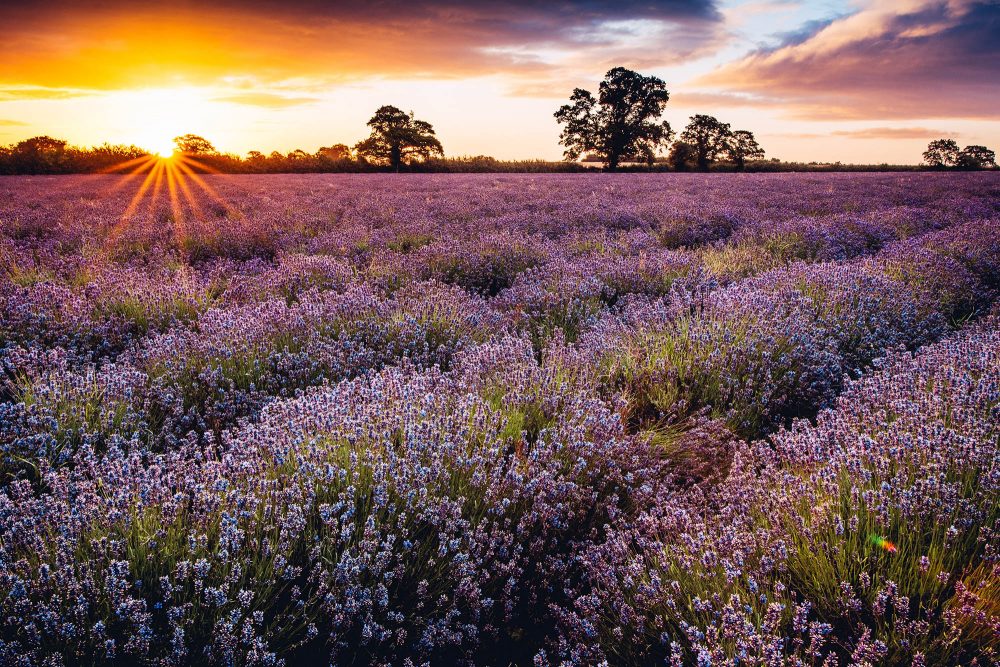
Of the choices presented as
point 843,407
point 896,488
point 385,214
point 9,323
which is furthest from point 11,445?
point 385,214

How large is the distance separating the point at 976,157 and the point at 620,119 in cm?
2876

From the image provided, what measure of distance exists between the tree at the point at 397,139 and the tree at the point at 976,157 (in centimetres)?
4118

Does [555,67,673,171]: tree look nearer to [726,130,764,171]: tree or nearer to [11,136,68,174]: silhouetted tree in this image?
[726,130,764,171]: tree

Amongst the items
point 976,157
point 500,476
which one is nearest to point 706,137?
point 976,157

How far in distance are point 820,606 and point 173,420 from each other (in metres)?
3.07

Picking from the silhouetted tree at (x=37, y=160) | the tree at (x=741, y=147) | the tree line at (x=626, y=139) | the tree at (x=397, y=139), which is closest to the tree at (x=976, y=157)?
the tree line at (x=626, y=139)

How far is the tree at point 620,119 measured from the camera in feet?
147

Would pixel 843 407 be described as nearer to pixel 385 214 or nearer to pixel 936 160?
pixel 385 214

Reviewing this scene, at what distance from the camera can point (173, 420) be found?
2965 mm

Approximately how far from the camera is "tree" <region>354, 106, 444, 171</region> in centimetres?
4306

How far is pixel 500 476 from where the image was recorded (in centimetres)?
226

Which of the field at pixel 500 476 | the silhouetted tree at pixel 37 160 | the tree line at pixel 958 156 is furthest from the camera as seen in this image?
the tree line at pixel 958 156

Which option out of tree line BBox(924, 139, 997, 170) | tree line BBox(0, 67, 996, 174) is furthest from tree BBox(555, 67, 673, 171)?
tree line BBox(924, 139, 997, 170)

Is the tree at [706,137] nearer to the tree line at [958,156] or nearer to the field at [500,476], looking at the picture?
the tree line at [958,156]
